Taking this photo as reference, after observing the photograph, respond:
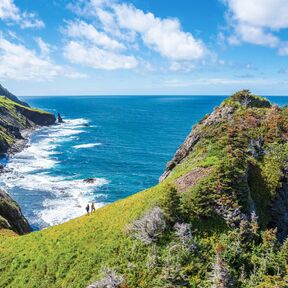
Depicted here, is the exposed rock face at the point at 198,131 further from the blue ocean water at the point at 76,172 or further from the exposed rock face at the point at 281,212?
the blue ocean water at the point at 76,172

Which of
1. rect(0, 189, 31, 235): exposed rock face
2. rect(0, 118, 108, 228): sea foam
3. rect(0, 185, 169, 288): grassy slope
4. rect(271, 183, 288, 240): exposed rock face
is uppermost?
rect(271, 183, 288, 240): exposed rock face

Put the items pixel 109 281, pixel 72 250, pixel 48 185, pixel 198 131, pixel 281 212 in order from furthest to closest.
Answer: pixel 48 185 < pixel 198 131 < pixel 281 212 < pixel 72 250 < pixel 109 281

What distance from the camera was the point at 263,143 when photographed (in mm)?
55719

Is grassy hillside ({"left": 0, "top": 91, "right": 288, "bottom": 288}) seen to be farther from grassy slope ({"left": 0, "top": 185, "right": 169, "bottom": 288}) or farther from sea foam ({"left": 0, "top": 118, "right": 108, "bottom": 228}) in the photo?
sea foam ({"left": 0, "top": 118, "right": 108, "bottom": 228})

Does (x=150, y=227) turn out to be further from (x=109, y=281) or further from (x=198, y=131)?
(x=198, y=131)

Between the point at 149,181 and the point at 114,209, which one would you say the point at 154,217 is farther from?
the point at 149,181

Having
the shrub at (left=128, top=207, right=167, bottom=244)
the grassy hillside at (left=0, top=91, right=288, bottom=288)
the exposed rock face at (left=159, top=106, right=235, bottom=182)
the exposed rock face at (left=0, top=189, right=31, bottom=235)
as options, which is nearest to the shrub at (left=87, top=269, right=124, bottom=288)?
the grassy hillside at (left=0, top=91, right=288, bottom=288)

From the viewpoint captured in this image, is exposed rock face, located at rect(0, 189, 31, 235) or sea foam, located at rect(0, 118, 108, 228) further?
sea foam, located at rect(0, 118, 108, 228)

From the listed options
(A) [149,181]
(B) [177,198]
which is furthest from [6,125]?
(B) [177,198]

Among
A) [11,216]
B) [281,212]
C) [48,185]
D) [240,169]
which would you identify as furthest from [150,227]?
[48,185]

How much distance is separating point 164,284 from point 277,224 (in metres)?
21.1

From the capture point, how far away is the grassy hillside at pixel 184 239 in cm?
3133

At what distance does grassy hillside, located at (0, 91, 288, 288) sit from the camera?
31.3 meters

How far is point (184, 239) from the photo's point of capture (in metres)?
33.4
